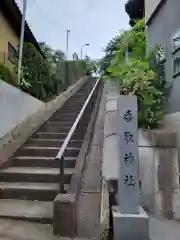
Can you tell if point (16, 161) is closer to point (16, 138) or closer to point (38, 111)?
point (16, 138)

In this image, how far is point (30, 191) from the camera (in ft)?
15.9

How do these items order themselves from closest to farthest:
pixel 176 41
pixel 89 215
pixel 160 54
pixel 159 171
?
pixel 89 215 < pixel 159 171 < pixel 176 41 < pixel 160 54

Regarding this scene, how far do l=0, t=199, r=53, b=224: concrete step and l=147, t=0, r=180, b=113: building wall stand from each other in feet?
16.3

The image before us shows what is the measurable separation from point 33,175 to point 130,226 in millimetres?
2281

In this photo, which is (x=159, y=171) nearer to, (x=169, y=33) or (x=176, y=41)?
(x=176, y=41)

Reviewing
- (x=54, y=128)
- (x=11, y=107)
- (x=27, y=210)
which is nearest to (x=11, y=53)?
(x=54, y=128)

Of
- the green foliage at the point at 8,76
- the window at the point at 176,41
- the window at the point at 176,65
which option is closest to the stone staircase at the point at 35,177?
the green foliage at the point at 8,76

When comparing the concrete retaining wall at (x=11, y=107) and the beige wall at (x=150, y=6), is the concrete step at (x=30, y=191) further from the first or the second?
the beige wall at (x=150, y=6)

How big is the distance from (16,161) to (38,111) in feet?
11.8

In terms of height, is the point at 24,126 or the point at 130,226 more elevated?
the point at 24,126

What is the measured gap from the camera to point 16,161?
600 centimetres

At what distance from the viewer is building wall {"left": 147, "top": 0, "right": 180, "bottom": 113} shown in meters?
8.34

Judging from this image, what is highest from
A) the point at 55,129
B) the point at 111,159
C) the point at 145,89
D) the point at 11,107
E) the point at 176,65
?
the point at 176,65

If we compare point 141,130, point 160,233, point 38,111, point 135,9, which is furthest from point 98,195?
point 135,9
